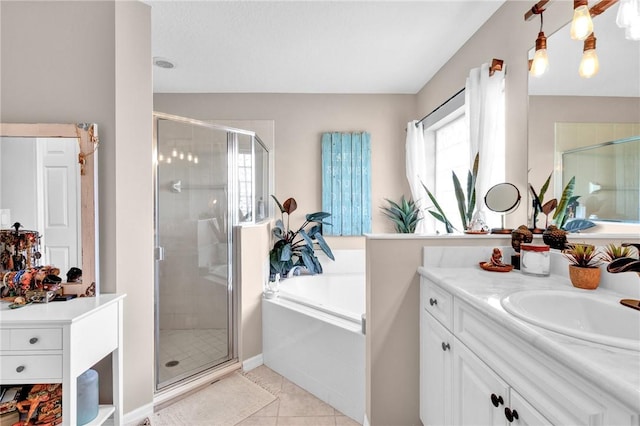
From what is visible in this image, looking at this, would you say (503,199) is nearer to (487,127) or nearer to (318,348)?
(487,127)

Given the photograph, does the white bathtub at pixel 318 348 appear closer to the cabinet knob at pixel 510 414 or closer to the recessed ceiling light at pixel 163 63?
the cabinet knob at pixel 510 414

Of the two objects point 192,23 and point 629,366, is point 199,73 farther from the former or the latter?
point 629,366

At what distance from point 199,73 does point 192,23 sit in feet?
2.61

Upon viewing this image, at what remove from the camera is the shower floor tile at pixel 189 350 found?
1928 mm

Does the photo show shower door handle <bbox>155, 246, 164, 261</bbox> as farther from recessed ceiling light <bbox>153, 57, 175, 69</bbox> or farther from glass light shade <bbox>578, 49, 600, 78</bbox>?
glass light shade <bbox>578, 49, 600, 78</bbox>

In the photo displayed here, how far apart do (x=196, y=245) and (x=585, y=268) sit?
2.17 meters

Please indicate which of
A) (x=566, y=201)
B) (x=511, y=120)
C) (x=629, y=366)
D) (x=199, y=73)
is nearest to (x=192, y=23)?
(x=199, y=73)

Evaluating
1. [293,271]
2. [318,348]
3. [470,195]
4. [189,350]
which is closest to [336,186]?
[293,271]

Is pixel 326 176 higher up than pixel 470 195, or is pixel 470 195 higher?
pixel 326 176

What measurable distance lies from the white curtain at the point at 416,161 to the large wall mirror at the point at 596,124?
4.82 feet

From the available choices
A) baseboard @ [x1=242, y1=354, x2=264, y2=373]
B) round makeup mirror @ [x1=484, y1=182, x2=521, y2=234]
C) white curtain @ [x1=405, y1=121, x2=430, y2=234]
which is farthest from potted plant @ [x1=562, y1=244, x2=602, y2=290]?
baseboard @ [x1=242, y1=354, x2=264, y2=373]

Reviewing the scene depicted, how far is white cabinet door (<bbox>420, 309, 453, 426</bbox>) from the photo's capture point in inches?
47.2

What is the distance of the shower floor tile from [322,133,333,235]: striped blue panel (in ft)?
5.11

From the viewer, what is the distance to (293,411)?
5.69ft
